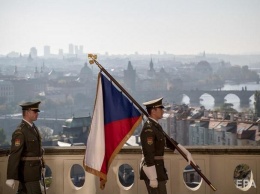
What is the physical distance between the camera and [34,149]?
206 inches

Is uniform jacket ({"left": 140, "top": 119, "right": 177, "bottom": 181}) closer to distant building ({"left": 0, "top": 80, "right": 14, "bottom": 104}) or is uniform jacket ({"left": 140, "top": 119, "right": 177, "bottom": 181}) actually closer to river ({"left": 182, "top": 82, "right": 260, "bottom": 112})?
distant building ({"left": 0, "top": 80, "right": 14, "bottom": 104})

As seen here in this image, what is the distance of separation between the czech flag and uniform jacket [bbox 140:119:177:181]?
42cm

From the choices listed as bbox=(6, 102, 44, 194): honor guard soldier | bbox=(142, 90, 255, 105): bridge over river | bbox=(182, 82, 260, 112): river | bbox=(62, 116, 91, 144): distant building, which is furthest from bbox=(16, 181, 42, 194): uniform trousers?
bbox=(182, 82, 260, 112): river

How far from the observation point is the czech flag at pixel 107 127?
216 inches

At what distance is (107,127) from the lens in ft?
18.1

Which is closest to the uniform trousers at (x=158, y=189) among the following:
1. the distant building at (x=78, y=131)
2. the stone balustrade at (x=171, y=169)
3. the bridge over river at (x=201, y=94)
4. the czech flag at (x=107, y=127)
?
the czech flag at (x=107, y=127)

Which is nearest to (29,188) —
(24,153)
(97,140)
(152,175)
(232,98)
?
(24,153)

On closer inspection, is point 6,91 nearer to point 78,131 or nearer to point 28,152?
point 78,131

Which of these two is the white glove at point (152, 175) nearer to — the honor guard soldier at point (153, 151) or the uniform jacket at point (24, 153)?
the honor guard soldier at point (153, 151)

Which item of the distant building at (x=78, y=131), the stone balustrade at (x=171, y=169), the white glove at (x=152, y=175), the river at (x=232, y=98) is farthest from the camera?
the river at (x=232, y=98)

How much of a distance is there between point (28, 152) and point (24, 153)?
0.15 feet

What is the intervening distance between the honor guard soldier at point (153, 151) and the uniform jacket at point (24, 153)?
123 cm

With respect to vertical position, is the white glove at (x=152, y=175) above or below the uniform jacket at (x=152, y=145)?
below

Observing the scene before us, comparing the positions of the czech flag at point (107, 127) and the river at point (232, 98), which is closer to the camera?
the czech flag at point (107, 127)
